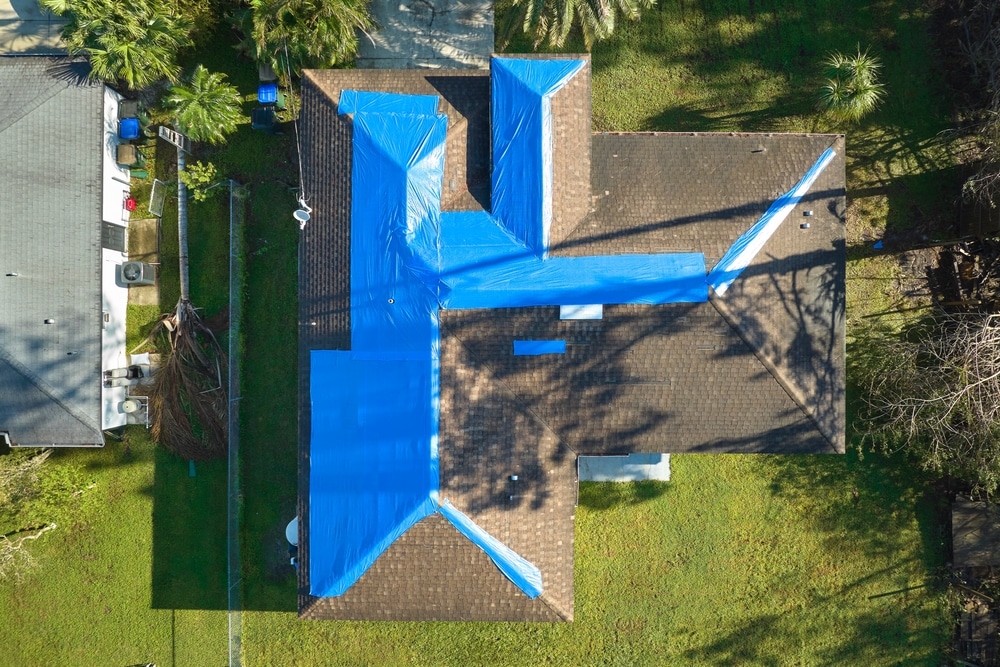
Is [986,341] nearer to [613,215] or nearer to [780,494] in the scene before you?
[780,494]

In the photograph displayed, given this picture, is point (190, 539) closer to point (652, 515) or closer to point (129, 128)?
point (129, 128)

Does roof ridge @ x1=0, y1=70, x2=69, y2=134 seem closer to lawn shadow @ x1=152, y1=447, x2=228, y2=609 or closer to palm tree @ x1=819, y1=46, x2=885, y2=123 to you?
lawn shadow @ x1=152, y1=447, x2=228, y2=609

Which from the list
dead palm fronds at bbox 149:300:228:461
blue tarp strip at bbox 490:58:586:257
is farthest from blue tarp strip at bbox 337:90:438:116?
dead palm fronds at bbox 149:300:228:461

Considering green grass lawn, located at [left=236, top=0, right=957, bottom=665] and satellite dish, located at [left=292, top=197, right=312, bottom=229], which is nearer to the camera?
satellite dish, located at [left=292, top=197, right=312, bottom=229]

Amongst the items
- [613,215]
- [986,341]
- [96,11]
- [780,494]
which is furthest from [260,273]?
[986,341]

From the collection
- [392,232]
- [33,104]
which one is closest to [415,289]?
[392,232]

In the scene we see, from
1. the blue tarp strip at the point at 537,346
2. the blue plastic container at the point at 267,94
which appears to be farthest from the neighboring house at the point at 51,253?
the blue tarp strip at the point at 537,346
